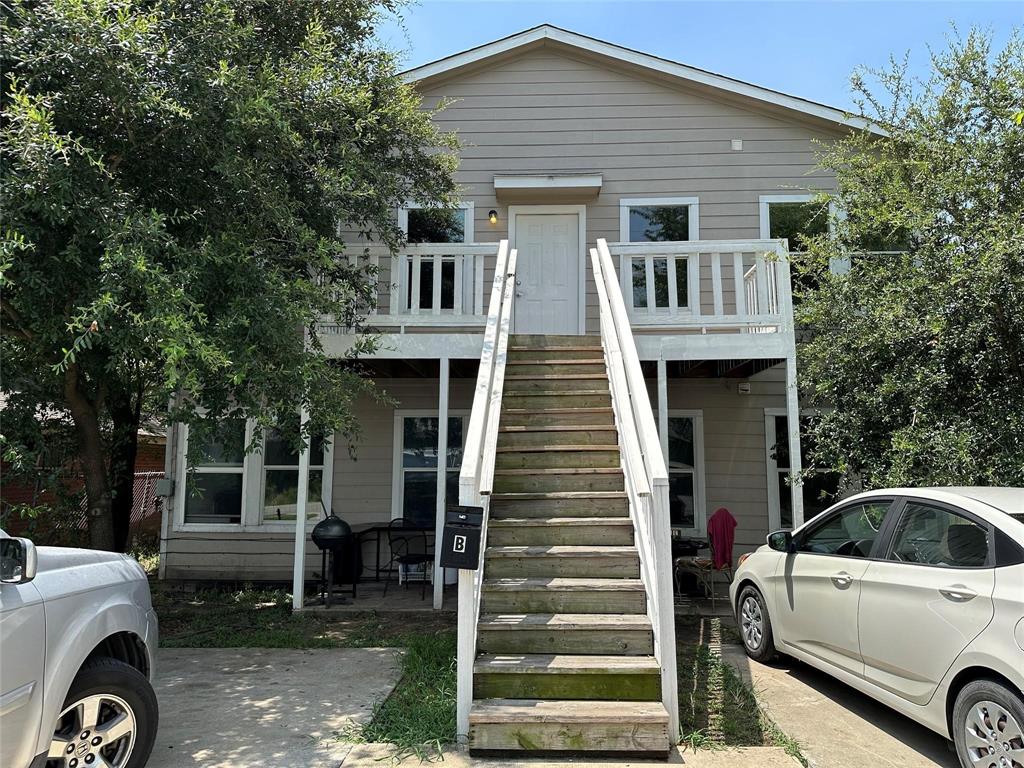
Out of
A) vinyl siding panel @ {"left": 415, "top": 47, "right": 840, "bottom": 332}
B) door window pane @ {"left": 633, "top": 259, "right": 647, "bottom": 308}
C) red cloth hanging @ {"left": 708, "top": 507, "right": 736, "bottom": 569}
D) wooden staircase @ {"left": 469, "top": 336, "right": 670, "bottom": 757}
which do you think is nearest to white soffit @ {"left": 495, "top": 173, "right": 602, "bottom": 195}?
vinyl siding panel @ {"left": 415, "top": 47, "right": 840, "bottom": 332}

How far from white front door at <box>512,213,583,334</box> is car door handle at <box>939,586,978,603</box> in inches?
250

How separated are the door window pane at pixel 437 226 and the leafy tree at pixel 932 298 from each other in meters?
4.70

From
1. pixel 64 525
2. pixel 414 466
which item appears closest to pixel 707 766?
pixel 414 466

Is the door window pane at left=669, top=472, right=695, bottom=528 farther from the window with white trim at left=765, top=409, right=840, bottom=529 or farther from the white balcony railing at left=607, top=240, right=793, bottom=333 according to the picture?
the white balcony railing at left=607, top=240, right=793, bottom=333

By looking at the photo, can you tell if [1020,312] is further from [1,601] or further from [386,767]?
[1,601]

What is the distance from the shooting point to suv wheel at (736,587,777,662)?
5207 mm

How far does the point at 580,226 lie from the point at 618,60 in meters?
2.39

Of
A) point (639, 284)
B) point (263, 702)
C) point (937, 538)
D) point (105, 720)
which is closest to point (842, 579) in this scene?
point (937, 538)

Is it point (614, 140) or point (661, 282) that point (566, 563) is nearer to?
point (661, 282)

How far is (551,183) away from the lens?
9.15m

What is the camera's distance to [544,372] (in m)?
7.17

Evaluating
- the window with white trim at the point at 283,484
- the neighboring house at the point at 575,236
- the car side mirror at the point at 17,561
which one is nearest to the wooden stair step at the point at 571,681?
the car side mirror at the point at 17,561

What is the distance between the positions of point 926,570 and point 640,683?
1692 mm

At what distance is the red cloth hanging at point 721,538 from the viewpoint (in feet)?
23.5
